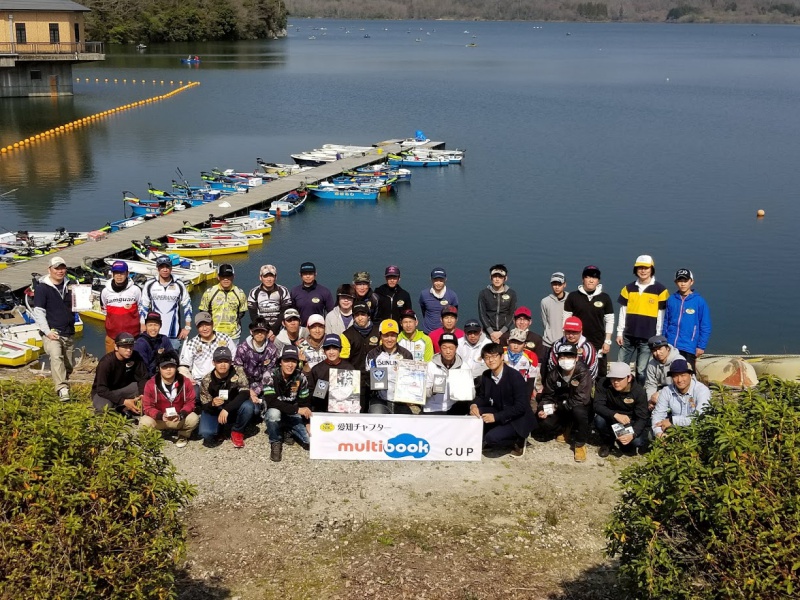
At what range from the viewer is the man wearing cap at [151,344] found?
12.1 meters

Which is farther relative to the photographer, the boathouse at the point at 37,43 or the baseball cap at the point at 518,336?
the boathouse at the point at 37,43

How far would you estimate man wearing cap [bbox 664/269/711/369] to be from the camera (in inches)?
487

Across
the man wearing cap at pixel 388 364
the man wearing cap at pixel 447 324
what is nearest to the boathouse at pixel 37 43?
the man wearing cap at pixel 447 324

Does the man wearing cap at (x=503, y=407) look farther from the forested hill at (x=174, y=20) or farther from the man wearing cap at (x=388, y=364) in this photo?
the forested hill at (x=174, y=20)

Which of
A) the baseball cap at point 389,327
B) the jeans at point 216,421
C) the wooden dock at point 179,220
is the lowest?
the wooden dock at point 179,220

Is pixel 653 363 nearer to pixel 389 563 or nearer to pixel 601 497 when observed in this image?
pixel 601 497

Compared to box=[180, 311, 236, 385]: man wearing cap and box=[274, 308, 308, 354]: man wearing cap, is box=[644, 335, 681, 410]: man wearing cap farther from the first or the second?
box=[180, 311, 236, 385]: man wearing cap

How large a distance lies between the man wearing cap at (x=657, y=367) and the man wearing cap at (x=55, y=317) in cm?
830

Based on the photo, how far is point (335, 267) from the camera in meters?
34.4

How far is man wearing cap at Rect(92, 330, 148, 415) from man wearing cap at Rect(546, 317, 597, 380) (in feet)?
18.0

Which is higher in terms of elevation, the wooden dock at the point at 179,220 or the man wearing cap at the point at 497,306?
the man wearing cap at the point at 497,306

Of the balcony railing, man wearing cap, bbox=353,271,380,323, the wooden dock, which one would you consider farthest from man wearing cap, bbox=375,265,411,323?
the balcony railing

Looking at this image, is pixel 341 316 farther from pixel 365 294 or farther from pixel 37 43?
pixel 37 43

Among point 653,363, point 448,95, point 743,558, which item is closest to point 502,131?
point 448,95
